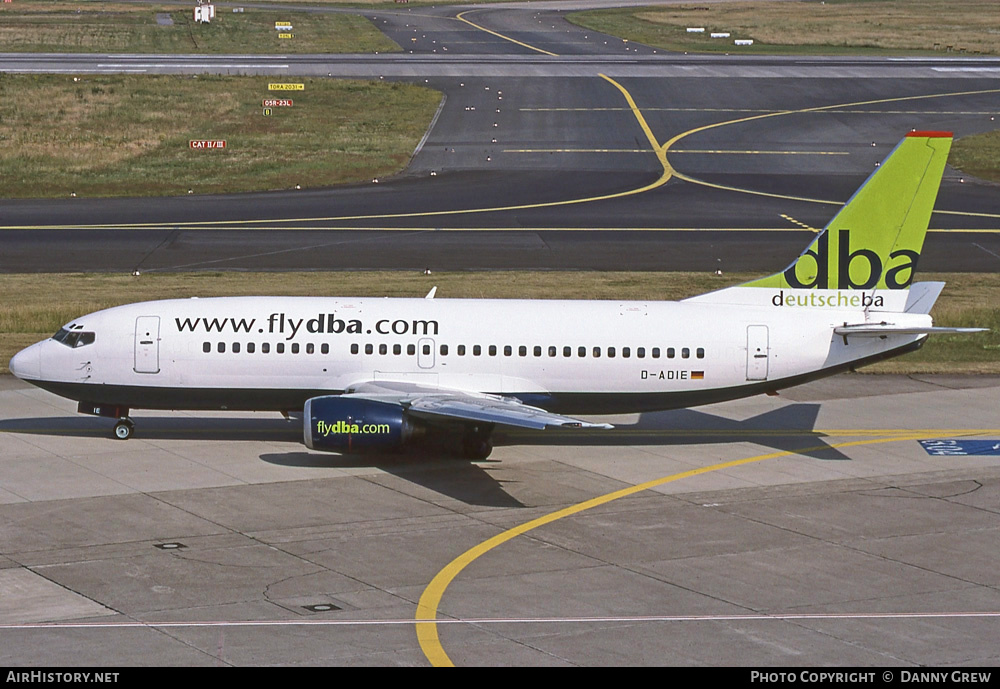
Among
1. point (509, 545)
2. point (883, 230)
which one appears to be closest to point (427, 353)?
point (509, 545)

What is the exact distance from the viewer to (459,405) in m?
34.8

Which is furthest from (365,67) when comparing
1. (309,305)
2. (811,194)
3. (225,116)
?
(309,305)

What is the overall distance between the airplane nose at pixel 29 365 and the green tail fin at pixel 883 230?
2062 cm

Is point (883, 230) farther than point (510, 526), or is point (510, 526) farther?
point (883, 230)

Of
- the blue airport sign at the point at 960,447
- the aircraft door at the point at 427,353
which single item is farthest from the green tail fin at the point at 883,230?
the aircraft door at the point at 427,353

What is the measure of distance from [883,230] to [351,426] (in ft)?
52.5

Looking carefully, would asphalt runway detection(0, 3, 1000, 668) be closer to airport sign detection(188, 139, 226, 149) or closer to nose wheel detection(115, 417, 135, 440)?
nose wheel detection(115, 417, 135, 440)

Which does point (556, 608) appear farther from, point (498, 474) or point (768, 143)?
point (768, 143)

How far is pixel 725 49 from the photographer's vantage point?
143 meters

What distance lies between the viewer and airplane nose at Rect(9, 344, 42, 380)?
125 feet

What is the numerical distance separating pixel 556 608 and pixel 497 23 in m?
156

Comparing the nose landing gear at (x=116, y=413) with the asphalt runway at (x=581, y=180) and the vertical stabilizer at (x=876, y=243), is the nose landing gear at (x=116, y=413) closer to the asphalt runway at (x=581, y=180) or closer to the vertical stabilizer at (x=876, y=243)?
the vertical stabilizer at (x=876, y=243)

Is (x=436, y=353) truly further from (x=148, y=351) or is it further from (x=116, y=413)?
(x=116, y=413)

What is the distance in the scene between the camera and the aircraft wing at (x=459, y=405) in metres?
33.1
